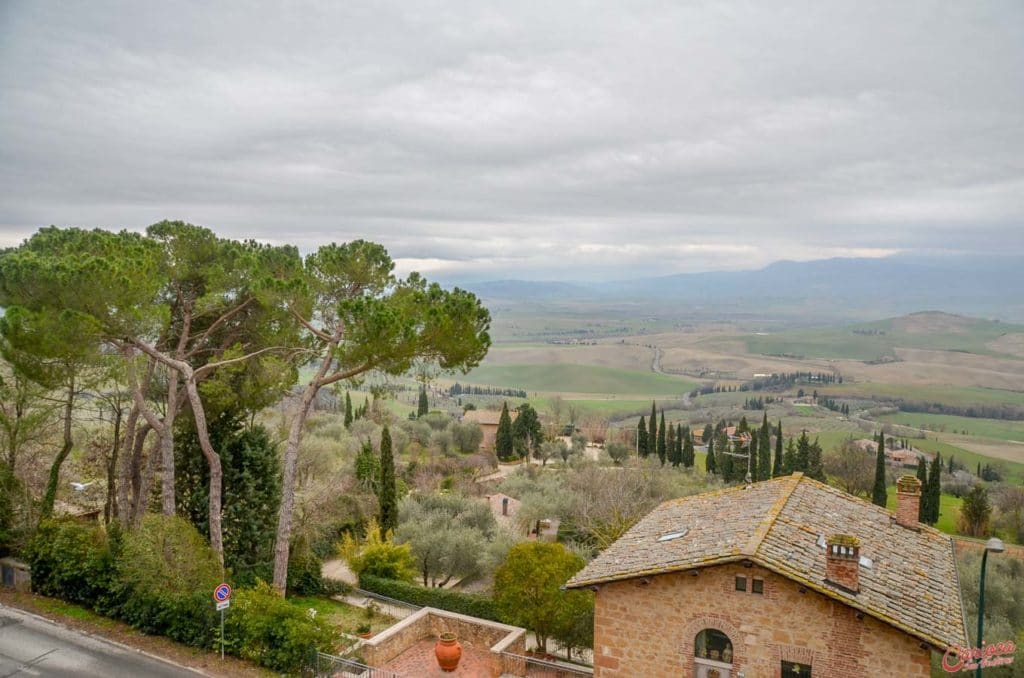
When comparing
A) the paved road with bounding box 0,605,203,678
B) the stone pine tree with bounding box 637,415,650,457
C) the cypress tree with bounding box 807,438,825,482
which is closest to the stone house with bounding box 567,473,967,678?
the paved road with bounding box 0,605,203,678

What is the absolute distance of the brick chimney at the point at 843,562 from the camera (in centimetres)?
1261

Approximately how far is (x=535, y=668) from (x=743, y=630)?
7.57 meters

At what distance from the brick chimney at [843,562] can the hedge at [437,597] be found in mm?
11275

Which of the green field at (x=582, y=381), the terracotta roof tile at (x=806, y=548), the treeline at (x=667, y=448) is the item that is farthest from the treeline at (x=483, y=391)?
the terracotta roof tile at (x=806, y=548)

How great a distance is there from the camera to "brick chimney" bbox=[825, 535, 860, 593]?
41.4 ft

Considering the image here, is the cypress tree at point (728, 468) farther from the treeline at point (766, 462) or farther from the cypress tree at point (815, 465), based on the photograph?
the cypress tree at point (815, 465)

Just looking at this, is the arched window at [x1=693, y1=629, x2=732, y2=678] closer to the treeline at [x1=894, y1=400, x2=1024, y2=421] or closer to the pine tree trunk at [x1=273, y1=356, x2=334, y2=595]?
the pine tree trunk at [x1=273, y1=356, x2=334, y2=595]

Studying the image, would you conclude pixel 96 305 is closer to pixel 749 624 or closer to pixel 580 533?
pixel 749 624

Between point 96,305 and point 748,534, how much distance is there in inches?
678

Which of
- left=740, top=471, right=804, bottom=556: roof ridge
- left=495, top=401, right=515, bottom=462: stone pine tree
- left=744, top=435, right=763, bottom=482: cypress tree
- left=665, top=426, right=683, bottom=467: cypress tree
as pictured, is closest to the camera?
left=740, top=471, right=804, bottom=556: roof ridge

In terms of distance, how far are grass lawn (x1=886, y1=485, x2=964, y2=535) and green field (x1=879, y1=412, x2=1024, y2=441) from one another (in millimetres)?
71719

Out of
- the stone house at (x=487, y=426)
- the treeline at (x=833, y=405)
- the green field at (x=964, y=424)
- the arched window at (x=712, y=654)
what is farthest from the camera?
the treeline at (x=833, y=405)

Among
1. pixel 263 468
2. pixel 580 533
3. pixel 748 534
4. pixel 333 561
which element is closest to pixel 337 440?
pixel 333 561

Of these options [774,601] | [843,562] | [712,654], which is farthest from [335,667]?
[843,562]
